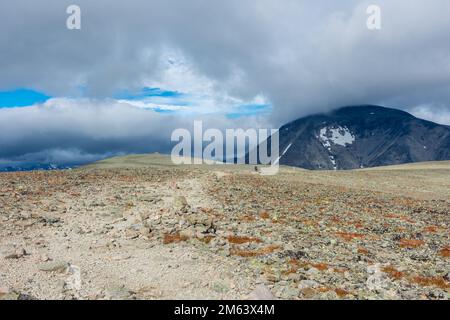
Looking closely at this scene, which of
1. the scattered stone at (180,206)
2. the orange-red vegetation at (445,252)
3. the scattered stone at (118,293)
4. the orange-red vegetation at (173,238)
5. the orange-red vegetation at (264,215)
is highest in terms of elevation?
the scattered stone at (180,206)

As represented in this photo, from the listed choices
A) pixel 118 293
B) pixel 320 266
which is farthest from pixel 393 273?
pixel 118 293

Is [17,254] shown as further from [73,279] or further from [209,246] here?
[209,246]

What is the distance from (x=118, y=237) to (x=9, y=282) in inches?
281

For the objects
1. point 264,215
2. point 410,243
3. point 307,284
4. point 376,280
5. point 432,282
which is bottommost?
point 432,282

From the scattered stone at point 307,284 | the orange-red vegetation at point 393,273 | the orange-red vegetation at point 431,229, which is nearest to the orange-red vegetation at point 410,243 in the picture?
the orange-red vegetation at point 431,229

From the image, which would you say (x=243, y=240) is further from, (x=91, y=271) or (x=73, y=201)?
(x=73, y=201)

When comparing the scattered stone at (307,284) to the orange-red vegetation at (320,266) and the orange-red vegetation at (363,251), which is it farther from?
the orange-red vegetation at (363,251)

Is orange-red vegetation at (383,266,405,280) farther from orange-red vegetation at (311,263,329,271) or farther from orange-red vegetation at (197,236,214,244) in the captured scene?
orange-red vegetation at (197,236,214,244)

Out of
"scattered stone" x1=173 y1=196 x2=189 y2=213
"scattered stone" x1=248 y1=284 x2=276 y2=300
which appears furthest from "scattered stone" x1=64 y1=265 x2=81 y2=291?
"scattered stone" x1=173 y1=196 x2=189 y2=213

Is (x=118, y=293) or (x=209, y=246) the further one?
(x=209, y=246)

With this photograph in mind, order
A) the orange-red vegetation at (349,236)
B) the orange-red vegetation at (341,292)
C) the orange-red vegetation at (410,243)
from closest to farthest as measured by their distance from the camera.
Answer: the orange-red vegetation at (341,292)
the orange-red vegetation at (410,243)
the orange-red vegetation at (349,236)

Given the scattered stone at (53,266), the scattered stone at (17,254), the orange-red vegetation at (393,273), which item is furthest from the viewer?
the orange-red vegetation at (393,273)
